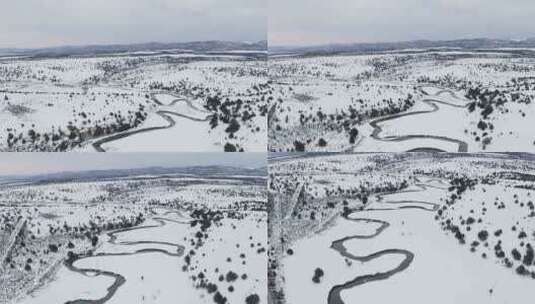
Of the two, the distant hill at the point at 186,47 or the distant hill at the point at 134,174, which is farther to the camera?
the distant hill at the point at 186,47

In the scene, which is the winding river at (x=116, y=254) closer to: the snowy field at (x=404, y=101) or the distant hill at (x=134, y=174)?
the distant hill at (x=134, y=174)

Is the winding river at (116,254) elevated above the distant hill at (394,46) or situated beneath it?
situated beneath

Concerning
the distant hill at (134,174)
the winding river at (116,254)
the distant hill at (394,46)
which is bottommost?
the winding river at (116,254)

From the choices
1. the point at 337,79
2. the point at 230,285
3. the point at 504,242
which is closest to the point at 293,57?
the point at 337,79

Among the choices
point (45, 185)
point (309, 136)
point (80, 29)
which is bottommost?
point (45, 185)

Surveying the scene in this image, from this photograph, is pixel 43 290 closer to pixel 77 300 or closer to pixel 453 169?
pixel 77 300

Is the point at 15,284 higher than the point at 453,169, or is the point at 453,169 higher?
the point at 453,169

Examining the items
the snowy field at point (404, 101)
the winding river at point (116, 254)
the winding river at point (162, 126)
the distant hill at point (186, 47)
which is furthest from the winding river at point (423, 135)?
the winding river at point (116, 254)
